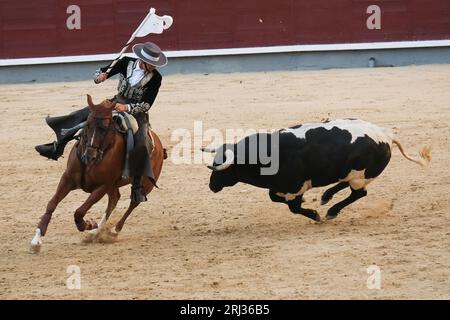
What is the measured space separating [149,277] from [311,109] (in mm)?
5669

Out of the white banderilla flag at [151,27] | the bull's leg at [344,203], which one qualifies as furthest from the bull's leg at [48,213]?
the bull's leg at [344,203]

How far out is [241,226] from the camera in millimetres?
7852

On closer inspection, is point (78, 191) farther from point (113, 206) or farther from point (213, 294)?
point (213, 294)

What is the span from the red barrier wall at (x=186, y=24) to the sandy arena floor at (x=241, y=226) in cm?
215

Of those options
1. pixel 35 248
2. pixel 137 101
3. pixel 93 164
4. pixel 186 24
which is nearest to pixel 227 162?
pixel 137 101

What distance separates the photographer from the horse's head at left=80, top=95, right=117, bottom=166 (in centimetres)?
695

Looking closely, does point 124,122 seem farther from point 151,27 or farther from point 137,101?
point 151,27

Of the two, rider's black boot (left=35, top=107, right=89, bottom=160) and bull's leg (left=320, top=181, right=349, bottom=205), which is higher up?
rider's black boot (left=35, top=107, right=89, bottom=160)

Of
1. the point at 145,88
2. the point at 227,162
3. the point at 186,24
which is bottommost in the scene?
the point at 227,162

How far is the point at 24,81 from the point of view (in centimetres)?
1481

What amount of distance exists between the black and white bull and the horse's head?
93 cm

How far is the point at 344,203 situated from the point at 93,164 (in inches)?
72.3

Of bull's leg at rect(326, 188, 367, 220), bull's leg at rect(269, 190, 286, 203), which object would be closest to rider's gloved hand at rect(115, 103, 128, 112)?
bull's leg at rect(269, 190, 286, 203)

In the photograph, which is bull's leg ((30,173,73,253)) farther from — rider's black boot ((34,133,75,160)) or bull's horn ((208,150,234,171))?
bull's horn ((208,150,234,171))
